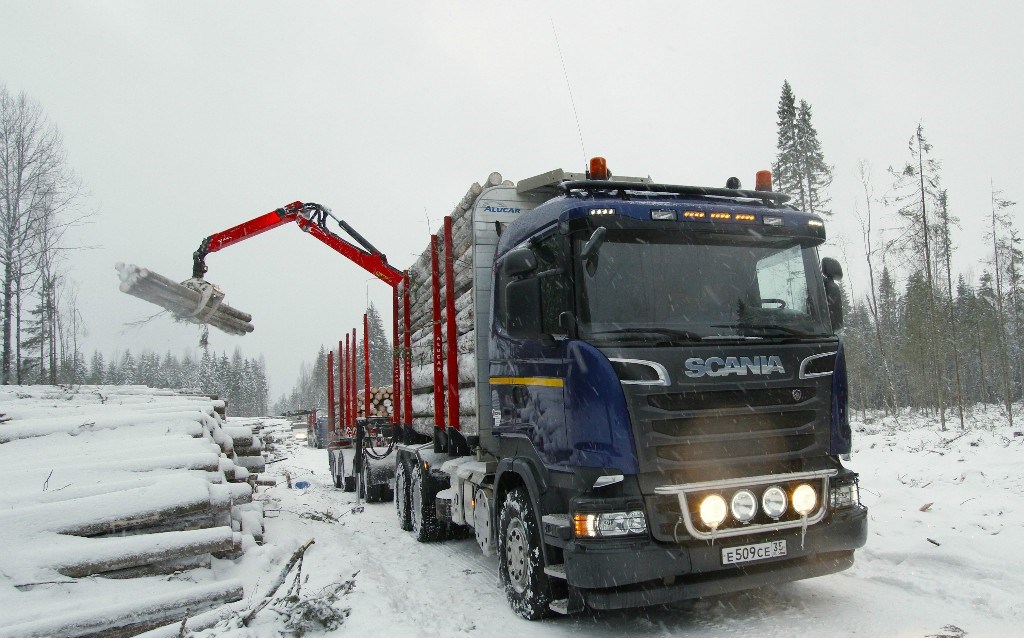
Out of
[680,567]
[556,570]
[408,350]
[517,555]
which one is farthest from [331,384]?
[680,567]

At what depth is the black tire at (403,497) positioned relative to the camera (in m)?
8.66

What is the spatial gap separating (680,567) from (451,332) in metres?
3.79

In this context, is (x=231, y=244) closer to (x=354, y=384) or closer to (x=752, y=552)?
(x=354, y=384)

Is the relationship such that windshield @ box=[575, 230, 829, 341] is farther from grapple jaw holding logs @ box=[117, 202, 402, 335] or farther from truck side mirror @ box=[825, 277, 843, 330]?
grapple jaw holding logs @ box=[117, 202, 402, 335]

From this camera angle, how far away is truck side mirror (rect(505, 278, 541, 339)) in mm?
4570

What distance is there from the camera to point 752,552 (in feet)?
12.9

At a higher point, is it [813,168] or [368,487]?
[813,168]

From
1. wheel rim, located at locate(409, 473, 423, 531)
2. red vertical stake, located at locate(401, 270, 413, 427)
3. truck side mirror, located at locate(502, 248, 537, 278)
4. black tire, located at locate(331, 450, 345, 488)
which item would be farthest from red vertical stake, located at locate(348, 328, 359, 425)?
truck side mirror, located at locate(502, 248, 537, 278)

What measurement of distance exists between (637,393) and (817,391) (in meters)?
1.36

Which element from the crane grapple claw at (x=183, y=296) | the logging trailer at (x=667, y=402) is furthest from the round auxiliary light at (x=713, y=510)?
the crane grapple claw at (x=183, y=296)

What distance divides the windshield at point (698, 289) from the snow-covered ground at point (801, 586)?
6.31 ft

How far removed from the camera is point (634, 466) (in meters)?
3.80

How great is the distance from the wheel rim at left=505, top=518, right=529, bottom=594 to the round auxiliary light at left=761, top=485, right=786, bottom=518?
1651mm

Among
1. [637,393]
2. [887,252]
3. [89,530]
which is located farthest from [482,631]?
[887,252]
